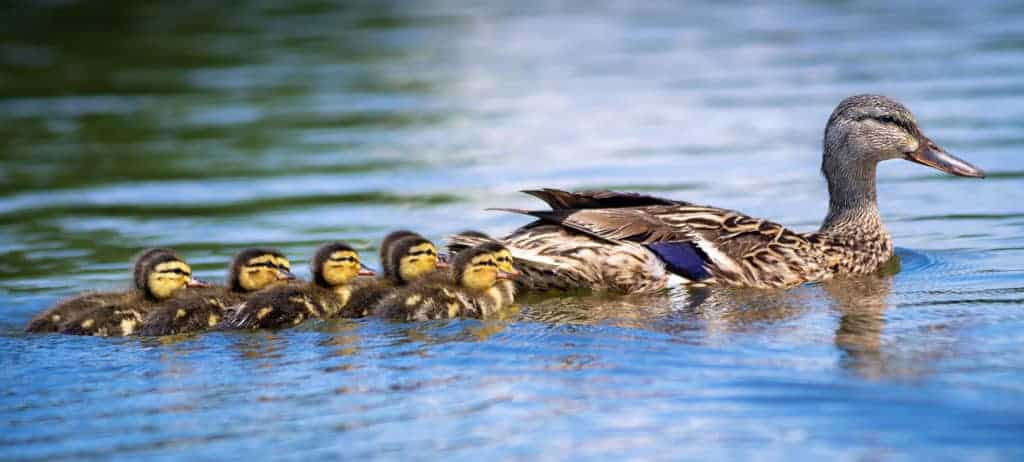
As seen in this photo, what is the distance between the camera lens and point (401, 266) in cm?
816

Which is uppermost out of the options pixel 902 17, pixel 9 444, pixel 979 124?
pixel 902 17

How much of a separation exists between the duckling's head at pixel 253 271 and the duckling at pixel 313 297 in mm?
223

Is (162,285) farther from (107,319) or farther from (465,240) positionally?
(465,240)

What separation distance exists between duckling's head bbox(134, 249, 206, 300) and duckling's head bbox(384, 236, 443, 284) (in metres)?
1.02

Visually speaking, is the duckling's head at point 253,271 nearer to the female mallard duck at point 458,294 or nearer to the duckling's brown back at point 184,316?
the duckling's brown back at point 184,316

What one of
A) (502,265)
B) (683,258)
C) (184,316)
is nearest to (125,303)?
(184,316)

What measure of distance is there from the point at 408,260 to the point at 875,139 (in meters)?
2.87

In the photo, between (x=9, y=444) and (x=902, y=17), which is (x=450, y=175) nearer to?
(x=9, y=444)

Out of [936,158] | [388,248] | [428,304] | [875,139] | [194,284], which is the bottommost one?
[428,304]

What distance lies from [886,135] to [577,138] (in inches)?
223

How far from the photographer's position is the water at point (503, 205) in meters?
6.00

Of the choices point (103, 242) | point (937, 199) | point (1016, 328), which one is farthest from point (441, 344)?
point (937, 199)

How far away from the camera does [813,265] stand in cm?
874

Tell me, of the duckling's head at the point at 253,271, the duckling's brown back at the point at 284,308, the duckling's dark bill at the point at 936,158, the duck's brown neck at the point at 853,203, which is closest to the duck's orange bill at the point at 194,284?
the duckling's head at the point at 253,271
